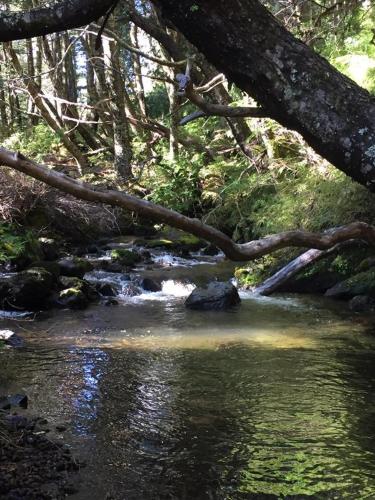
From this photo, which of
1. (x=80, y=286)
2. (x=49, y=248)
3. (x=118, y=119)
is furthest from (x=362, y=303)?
(x=118, y=119)

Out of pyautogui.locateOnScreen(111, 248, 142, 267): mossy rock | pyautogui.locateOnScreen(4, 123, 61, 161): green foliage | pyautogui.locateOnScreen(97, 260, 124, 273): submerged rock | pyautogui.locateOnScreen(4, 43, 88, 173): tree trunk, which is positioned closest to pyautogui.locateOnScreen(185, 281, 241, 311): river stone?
pyautogui.locateOnScreen(97, 260, 124, 273): submerged rock

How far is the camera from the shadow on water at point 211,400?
4.14m

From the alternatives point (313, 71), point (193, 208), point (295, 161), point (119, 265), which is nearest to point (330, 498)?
point (313, 71)

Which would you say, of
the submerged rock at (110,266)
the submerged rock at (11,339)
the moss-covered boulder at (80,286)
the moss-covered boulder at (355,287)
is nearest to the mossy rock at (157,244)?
the submerged rock at (110,266)

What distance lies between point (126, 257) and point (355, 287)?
596cm

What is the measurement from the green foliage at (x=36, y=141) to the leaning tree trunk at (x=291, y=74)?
19.0 metres

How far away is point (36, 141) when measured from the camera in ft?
77.9

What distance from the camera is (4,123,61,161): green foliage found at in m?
22.1

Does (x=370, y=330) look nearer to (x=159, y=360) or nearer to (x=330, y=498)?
(x=159, y=360)

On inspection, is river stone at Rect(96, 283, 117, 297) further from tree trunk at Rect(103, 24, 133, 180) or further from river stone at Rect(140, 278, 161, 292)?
tree trunk at Rect(103, 24, 133, 180)

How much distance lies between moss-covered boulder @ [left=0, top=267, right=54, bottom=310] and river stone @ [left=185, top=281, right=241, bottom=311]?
8.55ft

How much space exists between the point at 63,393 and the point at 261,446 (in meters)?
2.23

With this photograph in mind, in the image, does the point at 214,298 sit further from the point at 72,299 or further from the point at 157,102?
the point at 157,102

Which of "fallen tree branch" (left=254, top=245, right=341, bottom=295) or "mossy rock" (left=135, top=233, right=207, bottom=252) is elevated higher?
"mossy rock" (left=135, top=233, right=207, bottom=252)
